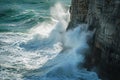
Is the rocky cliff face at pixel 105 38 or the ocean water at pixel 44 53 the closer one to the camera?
the rocky cliff face at pixel 105 38

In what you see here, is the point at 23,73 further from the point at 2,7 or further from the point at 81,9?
the point at 2,7

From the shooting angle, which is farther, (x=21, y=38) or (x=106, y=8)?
(x=21, y=38)

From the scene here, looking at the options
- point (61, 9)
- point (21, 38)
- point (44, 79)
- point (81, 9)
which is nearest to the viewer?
point (44, 79)

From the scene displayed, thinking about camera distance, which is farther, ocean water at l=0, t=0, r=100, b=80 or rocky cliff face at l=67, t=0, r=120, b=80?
ocean water at l=0, t=0, r=100, b=80

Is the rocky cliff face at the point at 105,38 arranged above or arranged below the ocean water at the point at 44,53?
above

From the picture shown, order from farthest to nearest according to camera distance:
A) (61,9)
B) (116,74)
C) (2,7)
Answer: (2,7) < (61,9) < (116,74)

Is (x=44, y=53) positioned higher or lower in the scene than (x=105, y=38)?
lower

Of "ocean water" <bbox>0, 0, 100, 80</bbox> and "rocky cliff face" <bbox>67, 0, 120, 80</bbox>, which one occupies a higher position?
"rocky cliff face" <bbox>67, 0, 120, 80</bbox>

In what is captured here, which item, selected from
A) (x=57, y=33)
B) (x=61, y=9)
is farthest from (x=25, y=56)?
(x=61, y=9)
